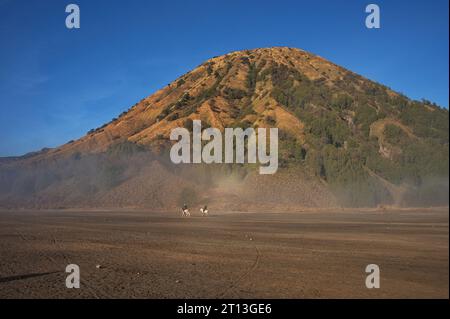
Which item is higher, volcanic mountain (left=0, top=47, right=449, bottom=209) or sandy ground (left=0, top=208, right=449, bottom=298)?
volcanic mountain (left=0, top=47, right=449, bottom=209)

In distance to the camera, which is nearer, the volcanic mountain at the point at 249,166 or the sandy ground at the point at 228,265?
the sandy ground at the point at 228,265

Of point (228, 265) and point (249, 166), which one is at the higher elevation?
point (249, 166)

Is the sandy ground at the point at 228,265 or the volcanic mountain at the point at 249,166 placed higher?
the volcanic mountain at the point at 249,166

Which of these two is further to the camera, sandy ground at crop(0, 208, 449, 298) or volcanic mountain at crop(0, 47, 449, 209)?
volcanic mountain at crop(0, 47, 449, 209)

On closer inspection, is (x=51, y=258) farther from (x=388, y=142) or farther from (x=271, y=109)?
(x=271, y=109)

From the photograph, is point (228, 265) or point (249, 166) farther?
point (249, 166)
